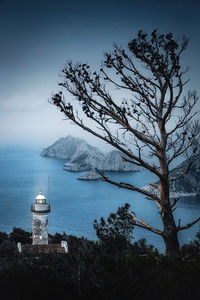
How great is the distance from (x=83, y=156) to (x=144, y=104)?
83.7 meters

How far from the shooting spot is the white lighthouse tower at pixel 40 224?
51.4 ft

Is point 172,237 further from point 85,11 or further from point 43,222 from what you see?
point 43,222

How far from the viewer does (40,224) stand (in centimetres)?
1605

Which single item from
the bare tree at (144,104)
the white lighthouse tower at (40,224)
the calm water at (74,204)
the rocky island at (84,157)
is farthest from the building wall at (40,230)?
the rocky island at (84,157)

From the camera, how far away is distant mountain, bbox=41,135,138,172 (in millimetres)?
78688

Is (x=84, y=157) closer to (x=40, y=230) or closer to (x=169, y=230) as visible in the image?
(x=40, y=230)

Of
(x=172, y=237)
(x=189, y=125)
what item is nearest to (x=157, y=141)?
(x=189, y=125)

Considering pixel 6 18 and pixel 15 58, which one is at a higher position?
pixel 15 58

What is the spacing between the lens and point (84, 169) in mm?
79438

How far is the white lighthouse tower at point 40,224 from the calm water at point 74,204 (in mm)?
10102

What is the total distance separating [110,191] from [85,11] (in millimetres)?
47826

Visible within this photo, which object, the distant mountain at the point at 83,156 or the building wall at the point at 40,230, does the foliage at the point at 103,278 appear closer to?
the building wall at the point at 40,230

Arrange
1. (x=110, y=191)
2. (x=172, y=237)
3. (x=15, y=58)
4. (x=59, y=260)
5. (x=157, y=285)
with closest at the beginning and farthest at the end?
(x=157, y=285)
(x=59, y=260)
(x=172, y=237)
(x=15, y=58)
(x=110, y=191)

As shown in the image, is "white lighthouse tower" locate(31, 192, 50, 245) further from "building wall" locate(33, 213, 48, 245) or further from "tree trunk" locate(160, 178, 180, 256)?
"tree trunk" locate(160, 178, 180, 256)
